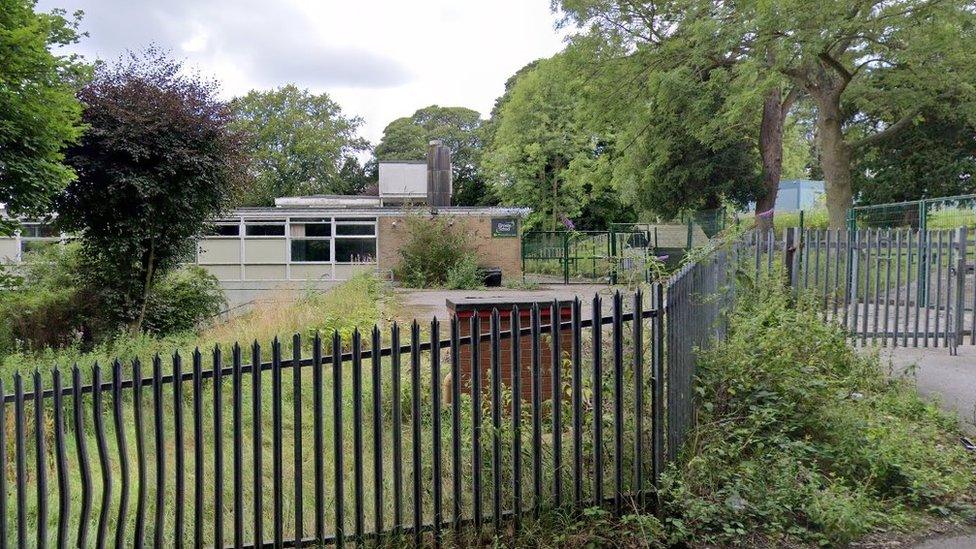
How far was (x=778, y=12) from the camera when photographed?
1525 centimetres

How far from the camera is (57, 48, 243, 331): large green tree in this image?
13.4m

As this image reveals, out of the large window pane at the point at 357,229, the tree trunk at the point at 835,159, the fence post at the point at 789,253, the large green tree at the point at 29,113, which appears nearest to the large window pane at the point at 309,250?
the large window pane at the point at 357,229

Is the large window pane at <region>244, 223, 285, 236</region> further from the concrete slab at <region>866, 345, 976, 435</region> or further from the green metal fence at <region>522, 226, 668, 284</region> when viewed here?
the concrete slab at <region>866, 345, 976, 435</region>

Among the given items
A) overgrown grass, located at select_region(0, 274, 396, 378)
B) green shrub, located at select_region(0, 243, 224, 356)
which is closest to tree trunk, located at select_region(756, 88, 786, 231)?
overgrown grass, located at select_region(0, 274, 396, 378)

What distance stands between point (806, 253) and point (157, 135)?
449 inches

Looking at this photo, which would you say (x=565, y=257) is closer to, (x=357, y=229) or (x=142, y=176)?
(x=357, y=229)

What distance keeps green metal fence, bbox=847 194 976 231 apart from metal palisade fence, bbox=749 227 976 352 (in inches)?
198

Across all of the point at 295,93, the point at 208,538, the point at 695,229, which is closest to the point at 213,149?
the point at 208,538

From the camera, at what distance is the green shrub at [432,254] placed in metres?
20.8

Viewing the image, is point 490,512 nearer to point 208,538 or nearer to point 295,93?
point 208,538

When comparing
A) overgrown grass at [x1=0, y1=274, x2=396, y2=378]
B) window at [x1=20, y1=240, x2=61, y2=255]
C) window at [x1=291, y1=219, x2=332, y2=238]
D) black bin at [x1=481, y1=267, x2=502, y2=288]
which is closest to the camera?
overgrown grass at [x1=0, y1=274, x2=396, y2=378]

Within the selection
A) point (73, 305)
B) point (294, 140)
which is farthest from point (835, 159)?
point (294, 140)

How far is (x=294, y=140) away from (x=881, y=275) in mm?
39293

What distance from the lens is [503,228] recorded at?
22688mm
